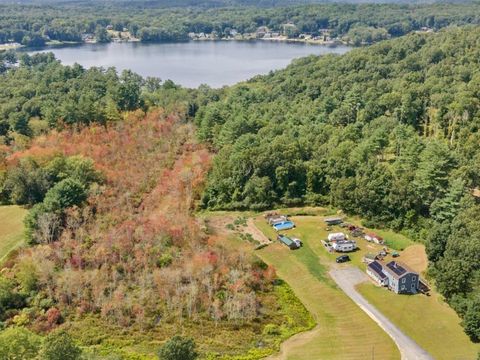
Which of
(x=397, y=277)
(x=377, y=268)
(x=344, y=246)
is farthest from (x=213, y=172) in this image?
(x=397, y=277)

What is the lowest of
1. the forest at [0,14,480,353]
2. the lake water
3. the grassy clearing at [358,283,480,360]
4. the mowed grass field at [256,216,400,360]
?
the mowed grass field at [256,216,400,360]

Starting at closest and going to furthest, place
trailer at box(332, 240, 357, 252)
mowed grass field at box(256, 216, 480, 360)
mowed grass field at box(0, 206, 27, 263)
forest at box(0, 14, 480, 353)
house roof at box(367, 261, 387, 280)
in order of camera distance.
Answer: mowed grass field at box(256, 216, 480, 360) < forest at box(0, 14, 480, 353) < house roof at box(367, 261, 387, 280) < trailer at box(332, 240, 357, 252) < mowed grass field at box(0, 206, 27, 263)

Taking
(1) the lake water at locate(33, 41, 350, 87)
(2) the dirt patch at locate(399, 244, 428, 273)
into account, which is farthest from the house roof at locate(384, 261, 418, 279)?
(1) the lake water at locate(33, 41, 350, 87)

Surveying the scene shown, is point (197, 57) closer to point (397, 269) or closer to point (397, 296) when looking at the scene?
point (397, 269)

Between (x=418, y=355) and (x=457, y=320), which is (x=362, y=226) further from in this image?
(x=418, y=355)

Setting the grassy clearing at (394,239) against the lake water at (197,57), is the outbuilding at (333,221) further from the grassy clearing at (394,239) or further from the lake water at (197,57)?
the lake water at (197,57)

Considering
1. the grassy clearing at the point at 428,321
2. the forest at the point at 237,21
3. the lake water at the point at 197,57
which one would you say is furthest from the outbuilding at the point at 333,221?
the forest at the point at 237,21

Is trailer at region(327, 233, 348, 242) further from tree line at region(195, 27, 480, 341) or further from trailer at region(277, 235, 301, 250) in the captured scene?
tree line at region(195, 27, 480, 341)
